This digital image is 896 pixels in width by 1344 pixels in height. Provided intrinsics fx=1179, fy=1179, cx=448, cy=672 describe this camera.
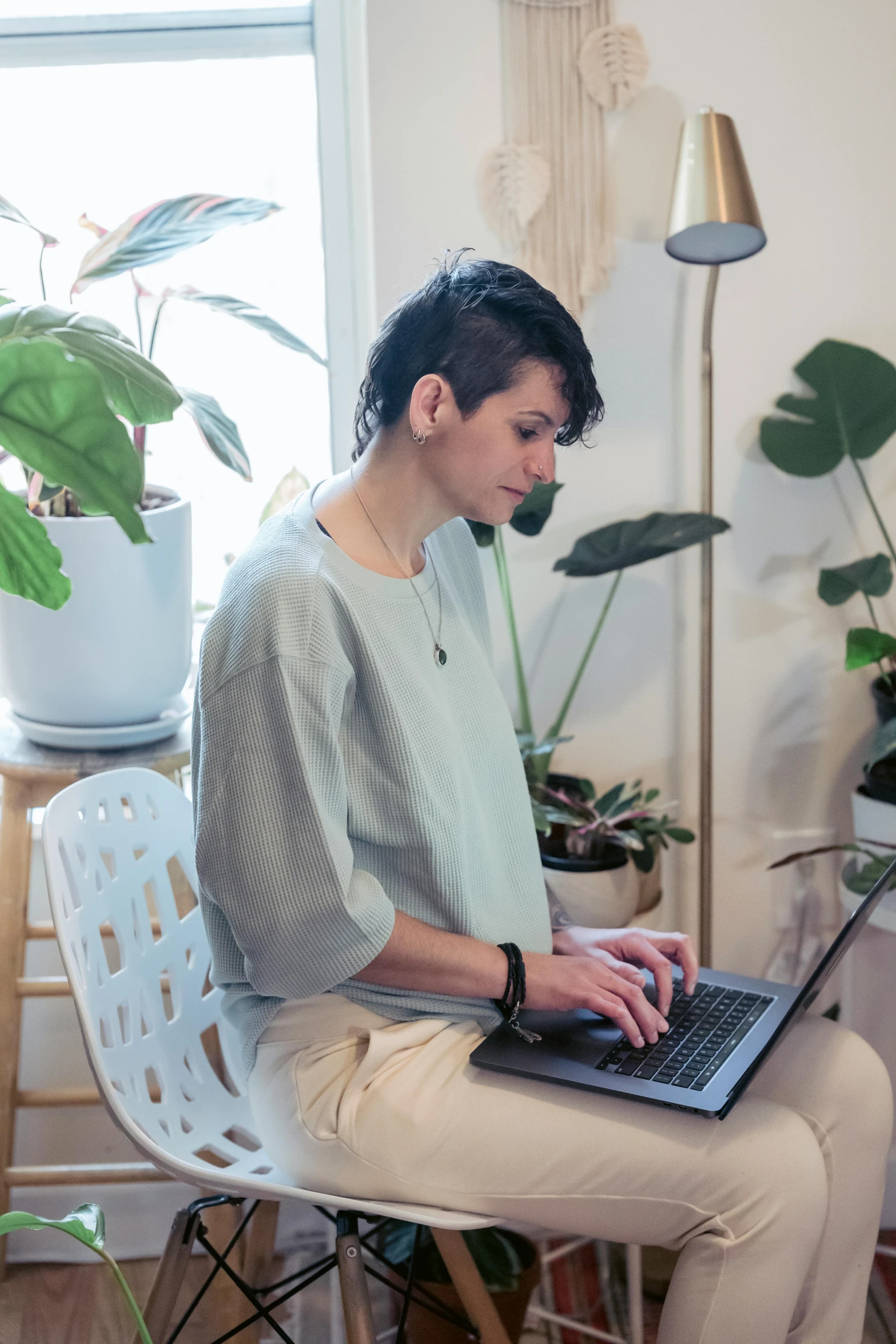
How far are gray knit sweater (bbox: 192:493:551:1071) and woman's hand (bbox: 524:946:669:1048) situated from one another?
65 mm

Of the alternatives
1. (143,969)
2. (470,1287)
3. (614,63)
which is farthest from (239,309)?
(470,1287)

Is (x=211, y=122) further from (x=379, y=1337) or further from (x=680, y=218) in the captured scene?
(x=379, y=1337)

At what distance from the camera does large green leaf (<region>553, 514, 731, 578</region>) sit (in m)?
1.59

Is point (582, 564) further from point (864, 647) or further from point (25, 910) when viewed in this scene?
point (25, 910)

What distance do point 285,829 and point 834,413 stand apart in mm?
1109

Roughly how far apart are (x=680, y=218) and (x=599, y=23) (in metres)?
0.36

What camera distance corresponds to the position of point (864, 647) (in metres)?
1.58

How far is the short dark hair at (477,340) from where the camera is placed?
1093 millimetres

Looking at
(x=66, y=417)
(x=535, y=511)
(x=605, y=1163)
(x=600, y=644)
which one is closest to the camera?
(x=66, y=417)

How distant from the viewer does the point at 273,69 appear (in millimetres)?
1802

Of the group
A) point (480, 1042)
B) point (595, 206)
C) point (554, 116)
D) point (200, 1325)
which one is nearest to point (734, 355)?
point (595, 206)

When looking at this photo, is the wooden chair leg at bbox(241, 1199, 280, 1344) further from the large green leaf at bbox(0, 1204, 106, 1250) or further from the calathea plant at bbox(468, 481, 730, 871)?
the large green leaf at bbox(0, 1204, 106, 1250)

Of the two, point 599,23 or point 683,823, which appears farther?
point 683,823

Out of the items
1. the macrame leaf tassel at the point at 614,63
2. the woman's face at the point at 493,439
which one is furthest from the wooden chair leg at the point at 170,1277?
the macrame leaf tassel at the point at 614,63
